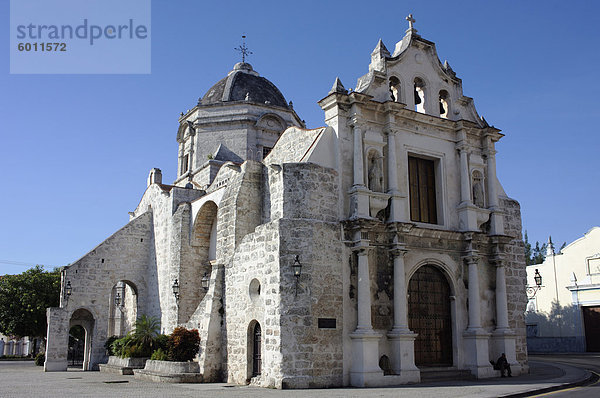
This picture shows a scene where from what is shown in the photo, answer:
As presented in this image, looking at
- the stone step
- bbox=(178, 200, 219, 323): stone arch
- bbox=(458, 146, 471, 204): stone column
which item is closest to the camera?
the stone step

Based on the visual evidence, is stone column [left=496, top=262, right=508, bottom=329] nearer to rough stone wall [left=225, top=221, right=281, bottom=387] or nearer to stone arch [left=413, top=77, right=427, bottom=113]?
stone arch [left=413, top=77, right=427, bottom=113]

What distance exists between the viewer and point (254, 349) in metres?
16.1

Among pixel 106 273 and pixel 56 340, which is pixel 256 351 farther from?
pixel 56 340

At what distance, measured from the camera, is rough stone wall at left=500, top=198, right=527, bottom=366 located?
1903cm

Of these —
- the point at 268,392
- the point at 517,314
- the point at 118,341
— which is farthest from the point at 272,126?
the point at 268,392

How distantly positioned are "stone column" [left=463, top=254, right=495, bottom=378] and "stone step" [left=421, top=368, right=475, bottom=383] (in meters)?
0.27

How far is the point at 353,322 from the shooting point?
15422mm

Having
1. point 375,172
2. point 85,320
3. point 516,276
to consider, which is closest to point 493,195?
point 516,276

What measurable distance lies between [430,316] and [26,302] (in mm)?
27975

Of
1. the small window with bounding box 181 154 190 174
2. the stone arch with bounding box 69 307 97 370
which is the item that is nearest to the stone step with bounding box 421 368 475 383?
the stone arch with bounding box 69 307 97 370

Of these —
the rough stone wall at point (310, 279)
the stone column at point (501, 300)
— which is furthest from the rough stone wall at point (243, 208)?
the stone column at point (501, 300)

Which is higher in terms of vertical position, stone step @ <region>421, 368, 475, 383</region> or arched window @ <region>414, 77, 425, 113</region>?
arched window @ <region>414, 77, 425, 113</region>

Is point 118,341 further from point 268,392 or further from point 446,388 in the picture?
point 446,388

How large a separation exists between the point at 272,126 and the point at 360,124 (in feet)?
44.8
